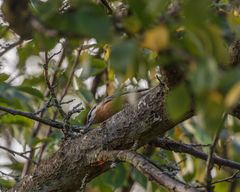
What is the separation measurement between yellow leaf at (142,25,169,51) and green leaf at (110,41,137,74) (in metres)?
0.02

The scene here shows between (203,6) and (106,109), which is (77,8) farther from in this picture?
(106,109)

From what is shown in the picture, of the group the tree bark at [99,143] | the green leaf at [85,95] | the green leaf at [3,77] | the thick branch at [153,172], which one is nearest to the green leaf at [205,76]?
the thick branch at [153,172]

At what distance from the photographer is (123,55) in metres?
0.58

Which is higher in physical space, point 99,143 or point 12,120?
point 12,120

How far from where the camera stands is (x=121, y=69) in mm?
598

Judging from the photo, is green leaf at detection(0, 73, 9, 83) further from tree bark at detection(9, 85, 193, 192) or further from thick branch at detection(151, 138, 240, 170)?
thick branch at detection(151, 138, 240, 170)

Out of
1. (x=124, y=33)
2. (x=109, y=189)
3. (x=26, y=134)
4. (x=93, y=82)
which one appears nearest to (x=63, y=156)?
(x=109, y=189)

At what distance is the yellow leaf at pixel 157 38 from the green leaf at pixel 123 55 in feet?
0.05

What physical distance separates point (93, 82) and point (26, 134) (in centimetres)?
68

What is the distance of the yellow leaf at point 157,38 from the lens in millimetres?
597

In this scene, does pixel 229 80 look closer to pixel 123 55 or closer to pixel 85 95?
pixel 123 55

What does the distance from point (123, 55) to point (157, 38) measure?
0.04 m

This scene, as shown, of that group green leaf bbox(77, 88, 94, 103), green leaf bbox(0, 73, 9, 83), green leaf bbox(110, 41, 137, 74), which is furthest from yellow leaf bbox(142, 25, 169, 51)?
green leaf bbox(77, 88, 94, 103)

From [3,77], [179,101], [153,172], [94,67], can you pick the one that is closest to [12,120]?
[94,67]
